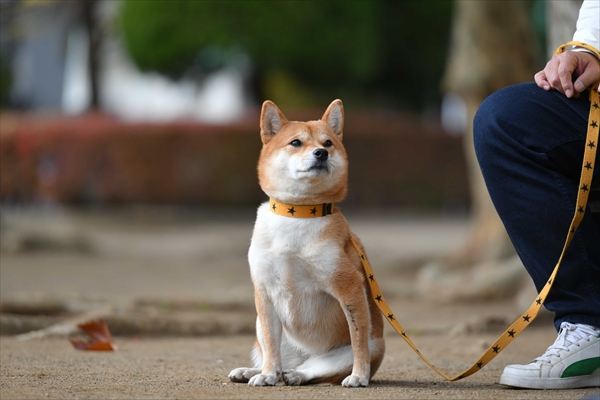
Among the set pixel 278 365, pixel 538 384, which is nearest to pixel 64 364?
pixel 278 365

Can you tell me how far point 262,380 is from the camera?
2.89 meters

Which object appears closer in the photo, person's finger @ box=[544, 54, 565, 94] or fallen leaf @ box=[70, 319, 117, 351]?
person's finger @ box=[544, 54, 565, 94]

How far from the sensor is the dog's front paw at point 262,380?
2881 millimetres

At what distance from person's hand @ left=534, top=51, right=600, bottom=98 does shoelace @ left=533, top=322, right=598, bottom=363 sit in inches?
35.6

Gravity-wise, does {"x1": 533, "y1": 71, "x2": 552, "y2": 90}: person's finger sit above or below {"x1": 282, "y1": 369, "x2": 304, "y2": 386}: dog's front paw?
above

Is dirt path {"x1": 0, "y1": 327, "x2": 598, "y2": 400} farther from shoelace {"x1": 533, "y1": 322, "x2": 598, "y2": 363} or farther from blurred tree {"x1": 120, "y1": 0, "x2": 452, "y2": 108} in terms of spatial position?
blurred tree {"x1": 120, "y1": 0, "x2": 452, "y2": 108}

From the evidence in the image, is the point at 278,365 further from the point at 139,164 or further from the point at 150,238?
the point at 139,164

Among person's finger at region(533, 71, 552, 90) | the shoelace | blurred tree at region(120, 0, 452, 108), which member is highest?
blurred tree at region(120, 0, 452, 108)

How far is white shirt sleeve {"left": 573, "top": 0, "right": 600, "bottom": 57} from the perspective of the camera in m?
3.01

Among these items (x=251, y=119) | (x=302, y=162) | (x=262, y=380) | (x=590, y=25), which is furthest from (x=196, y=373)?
(x=251, y=119)

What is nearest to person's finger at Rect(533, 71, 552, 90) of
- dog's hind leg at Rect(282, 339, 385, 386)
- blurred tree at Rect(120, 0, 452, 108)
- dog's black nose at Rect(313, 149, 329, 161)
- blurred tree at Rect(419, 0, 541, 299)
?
dog's black nose at Rect(313, 149, 329, 161)

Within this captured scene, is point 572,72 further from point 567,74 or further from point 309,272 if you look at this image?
point 309,272

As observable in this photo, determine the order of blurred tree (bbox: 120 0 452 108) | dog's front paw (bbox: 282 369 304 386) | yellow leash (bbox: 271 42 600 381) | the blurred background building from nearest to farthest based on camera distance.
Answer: yellow leash (bbox: 271 42 600 381)
dog's front paw (bbox: 282 369 304 386)
the blurred background building
blurred tree (bbox: 120 0 452 108)

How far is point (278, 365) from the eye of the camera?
2979 mm
